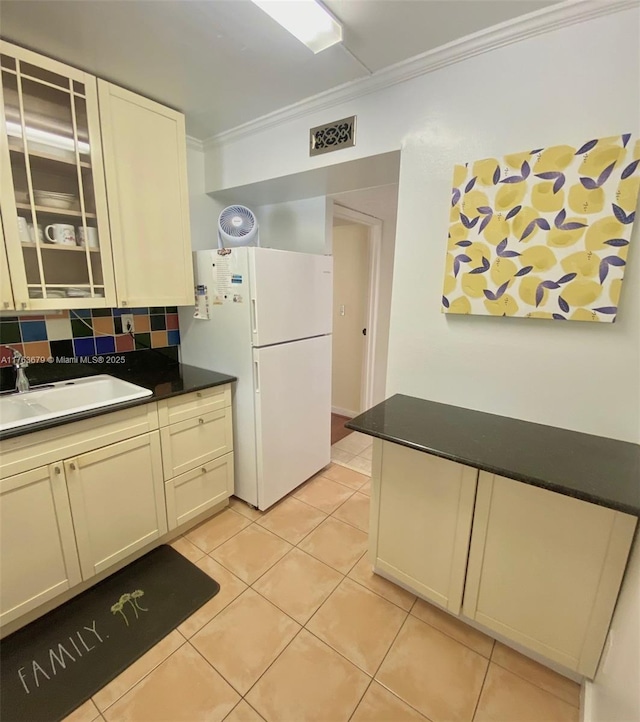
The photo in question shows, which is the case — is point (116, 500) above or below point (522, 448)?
below

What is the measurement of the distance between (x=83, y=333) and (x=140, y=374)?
383mm

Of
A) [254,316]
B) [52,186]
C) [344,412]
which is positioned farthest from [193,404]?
[344,412]

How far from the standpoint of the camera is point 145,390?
1736mm

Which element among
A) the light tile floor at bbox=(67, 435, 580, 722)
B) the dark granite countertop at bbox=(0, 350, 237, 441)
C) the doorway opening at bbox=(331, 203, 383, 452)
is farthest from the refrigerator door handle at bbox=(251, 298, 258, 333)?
the doorway opening at bbox=(331, 203, 383, 452)

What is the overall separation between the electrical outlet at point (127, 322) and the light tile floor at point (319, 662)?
54.4 inches

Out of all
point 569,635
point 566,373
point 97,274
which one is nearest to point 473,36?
point 566,373

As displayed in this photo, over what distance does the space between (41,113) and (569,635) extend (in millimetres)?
3019

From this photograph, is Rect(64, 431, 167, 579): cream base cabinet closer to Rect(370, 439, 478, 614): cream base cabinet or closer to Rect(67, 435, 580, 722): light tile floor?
Rect(67, 435, 580, 722): light tile floor

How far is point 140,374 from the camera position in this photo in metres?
2.14

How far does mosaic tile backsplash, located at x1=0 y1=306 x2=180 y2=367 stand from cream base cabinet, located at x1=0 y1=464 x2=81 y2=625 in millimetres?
713

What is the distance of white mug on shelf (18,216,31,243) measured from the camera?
1.47m

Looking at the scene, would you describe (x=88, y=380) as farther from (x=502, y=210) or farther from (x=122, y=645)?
(x=502, y=210)

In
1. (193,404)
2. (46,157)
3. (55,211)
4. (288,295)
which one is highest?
(46,157)

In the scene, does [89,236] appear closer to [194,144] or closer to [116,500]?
[194,144]
